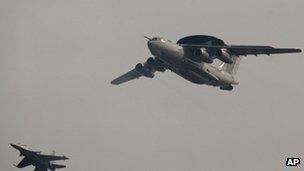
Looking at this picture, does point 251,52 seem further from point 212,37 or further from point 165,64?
point 165,64

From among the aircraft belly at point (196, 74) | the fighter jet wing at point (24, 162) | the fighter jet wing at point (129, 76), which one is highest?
the fighter jet wing at point (129, 76)

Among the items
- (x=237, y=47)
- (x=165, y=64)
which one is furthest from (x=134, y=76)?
(x=237, y=47)

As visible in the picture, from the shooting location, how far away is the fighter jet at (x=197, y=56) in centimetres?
5394

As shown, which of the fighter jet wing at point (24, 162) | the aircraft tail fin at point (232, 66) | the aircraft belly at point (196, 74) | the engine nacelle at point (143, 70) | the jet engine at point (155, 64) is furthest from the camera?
the fighter jet wing at point (24, 162)

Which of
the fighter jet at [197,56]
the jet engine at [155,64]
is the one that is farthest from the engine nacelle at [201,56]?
the jet engine at [155,64]

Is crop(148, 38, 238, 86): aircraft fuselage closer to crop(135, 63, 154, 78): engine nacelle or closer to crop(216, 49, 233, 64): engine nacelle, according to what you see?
crop(216, 49, 233, 64): engine nacelle

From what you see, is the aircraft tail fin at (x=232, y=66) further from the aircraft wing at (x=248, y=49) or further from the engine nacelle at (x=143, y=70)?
the engine nacelle at (x=143, y=70)

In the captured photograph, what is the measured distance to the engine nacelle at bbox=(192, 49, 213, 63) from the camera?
55.2 metres

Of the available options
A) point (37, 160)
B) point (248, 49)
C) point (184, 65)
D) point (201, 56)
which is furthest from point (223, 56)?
point (37, 160)

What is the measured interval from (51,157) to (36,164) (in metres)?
3.99

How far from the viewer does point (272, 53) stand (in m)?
56.5

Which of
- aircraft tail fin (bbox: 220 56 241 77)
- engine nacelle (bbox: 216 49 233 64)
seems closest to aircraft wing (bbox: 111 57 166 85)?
engine nacelle (bbox: 216 49 233 64)

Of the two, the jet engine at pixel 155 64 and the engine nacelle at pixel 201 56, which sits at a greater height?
the jet engine at pixel 155 64

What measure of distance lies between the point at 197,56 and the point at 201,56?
0.46 meters
